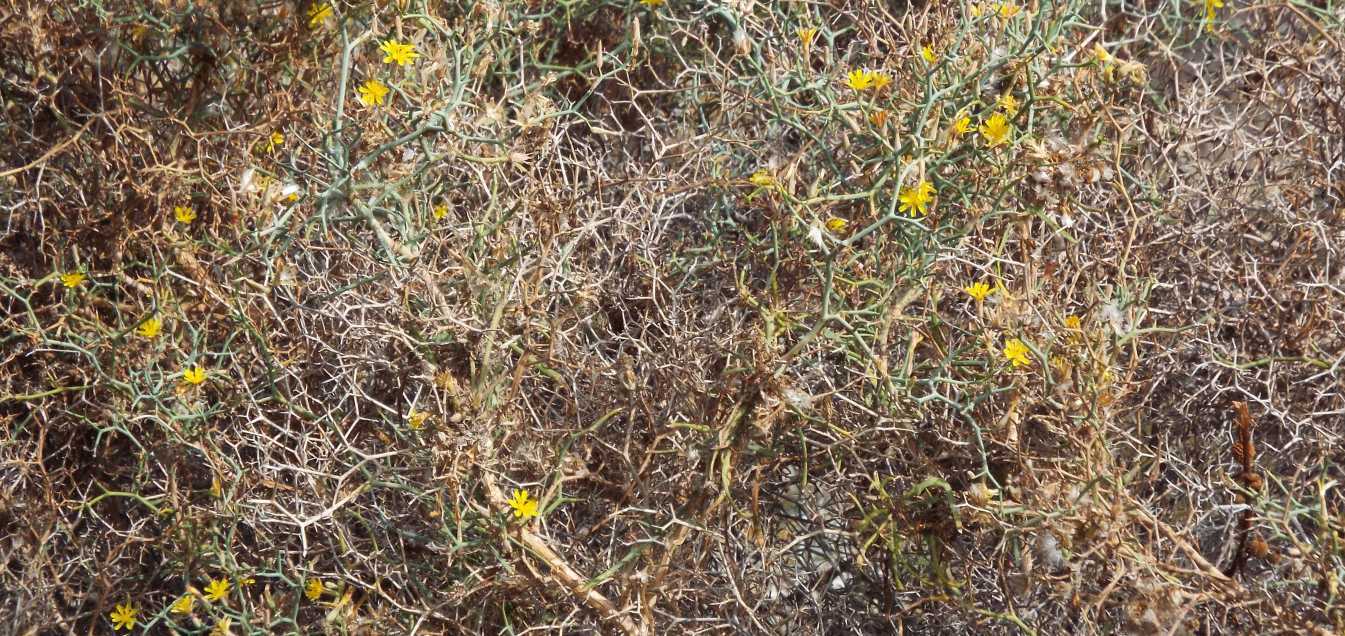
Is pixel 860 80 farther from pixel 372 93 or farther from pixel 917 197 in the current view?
pixel 372 93

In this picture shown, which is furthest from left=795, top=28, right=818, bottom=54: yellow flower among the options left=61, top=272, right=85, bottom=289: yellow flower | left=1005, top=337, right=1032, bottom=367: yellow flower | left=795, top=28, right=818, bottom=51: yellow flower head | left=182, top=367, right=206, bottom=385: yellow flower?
left=61, top=272, right=85, bottom=289: yellow flower

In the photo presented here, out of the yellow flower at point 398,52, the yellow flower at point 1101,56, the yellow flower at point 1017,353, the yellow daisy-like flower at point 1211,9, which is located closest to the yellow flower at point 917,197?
the yellow flower at point 1017,353

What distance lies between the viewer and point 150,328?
219 centimetres

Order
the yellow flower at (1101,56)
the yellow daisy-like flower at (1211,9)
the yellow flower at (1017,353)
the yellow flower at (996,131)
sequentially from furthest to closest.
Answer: the yellow daisy-like flower at (1211,9) < the yellow flower at (1101,56) < the yellow flower at (996,131) < the yellow flower at (1017,353)

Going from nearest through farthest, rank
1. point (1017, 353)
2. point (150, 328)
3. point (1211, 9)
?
1. point (1017, 353)
2. point (150, 328)
3. point (1211, 9)

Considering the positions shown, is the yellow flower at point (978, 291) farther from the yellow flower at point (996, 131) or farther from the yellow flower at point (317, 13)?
the yellow flower at point (317, 13)

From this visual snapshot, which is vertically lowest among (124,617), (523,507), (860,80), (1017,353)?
(124,617)

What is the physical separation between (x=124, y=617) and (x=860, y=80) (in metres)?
1.53

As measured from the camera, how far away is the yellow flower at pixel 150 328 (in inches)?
86.0

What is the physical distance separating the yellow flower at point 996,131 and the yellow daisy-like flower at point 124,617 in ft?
5.37

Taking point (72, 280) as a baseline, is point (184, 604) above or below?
below

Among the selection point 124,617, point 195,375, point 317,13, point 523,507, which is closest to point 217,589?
point 124,617

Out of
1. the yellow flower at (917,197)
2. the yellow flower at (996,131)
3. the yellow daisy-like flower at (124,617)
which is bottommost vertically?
the yellow daisy-like flower at (124,617)

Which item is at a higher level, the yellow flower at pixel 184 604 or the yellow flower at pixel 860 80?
the yellow flower at pixel 860 80
